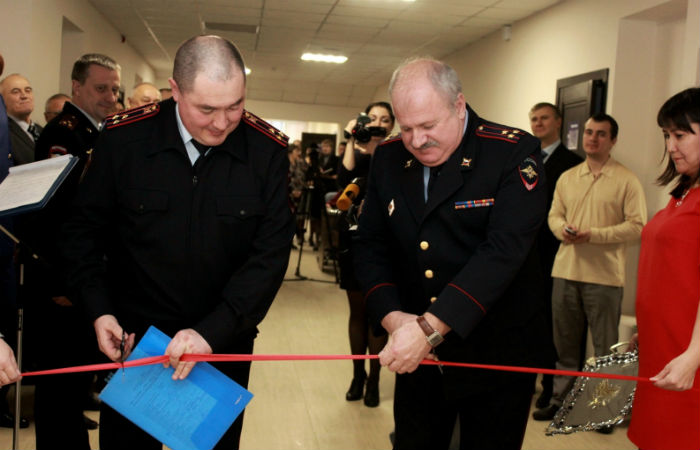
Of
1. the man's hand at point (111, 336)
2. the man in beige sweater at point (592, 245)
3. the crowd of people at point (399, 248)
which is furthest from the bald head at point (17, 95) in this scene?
the man in beige sweater at point (592, 245)

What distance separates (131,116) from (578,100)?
16.9 ft

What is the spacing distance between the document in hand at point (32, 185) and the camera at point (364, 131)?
1.73 metres

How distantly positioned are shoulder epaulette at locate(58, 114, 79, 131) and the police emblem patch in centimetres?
186

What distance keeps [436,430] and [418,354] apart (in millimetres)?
354

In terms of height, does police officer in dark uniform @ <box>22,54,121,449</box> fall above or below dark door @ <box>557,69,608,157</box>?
below

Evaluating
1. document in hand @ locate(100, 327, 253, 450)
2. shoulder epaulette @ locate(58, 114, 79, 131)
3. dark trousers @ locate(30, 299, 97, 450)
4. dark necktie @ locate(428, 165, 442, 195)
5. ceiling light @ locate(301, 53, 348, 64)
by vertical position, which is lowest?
dark trousers @ locate(30, 299, 97, 450)

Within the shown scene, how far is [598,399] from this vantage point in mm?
2078

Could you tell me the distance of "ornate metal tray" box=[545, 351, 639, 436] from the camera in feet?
6.74

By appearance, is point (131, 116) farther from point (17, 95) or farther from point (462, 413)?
point (17, 95)

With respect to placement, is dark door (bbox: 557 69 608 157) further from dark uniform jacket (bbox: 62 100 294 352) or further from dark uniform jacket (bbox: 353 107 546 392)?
dark uniform jacket (bbox: 62 100 294 352)

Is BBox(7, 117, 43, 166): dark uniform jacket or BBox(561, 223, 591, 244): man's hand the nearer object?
BBox(7, 117, 43, 166): dark uniform jacket

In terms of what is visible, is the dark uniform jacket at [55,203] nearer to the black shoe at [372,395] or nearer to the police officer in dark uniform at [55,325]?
the police officer in dark uniform at [55,325]

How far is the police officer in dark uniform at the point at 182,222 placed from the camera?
5.40 feet

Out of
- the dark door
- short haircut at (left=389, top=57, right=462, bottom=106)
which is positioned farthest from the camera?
the dark door
